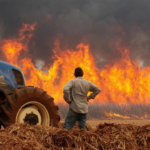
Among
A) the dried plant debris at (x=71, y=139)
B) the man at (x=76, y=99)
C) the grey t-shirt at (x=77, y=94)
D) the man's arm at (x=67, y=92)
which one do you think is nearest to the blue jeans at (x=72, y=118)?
the man at (x=76, y=99)

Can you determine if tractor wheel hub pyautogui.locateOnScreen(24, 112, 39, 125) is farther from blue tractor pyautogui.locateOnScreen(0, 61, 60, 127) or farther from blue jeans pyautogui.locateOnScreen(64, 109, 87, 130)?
blue jeans pyautogui.locateOnScreen(64, 109, 87, 130)

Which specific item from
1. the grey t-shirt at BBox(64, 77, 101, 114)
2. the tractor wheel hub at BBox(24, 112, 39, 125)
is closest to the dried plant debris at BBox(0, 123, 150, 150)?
the grey t-shirt at BBox(64, 77, 101, 114)

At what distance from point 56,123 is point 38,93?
1.22 metres

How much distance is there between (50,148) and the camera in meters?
3.76

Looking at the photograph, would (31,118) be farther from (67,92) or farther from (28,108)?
(67,92)

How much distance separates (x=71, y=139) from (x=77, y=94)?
2.05 meters

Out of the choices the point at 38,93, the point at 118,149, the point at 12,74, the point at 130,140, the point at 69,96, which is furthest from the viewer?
the point at 12,74

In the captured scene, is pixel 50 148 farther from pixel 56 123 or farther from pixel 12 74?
pixel 12 74

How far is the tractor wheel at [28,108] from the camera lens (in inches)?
233

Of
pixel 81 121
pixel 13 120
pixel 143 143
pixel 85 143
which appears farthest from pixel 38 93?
pixel 143 143

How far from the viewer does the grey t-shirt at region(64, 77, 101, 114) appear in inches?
226

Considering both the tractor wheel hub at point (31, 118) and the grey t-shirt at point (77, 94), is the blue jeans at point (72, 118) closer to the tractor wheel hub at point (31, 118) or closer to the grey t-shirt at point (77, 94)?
the grey t-shirt at point (77, 94)

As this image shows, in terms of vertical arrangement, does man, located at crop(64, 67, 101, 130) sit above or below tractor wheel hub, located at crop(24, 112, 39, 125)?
above

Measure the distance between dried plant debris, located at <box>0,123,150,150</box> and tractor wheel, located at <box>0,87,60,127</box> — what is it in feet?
4.47
